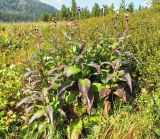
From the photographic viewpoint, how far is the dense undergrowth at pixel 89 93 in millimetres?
4535

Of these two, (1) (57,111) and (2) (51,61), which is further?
(2) (51,61)

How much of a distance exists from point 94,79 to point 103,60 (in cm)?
32

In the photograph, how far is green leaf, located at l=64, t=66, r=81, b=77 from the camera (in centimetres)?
469

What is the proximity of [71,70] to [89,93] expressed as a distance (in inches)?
15.2

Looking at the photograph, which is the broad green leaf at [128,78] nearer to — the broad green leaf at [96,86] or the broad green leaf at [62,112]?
the broad green leaf at [96,86]

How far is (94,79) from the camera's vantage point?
17.0 ft

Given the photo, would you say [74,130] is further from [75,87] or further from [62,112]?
[75,87]

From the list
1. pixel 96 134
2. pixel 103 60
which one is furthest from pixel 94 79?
pixel 96 134

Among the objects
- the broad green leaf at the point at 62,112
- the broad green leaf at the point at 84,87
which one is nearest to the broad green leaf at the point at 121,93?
the broad green leaf at the point at 84,87

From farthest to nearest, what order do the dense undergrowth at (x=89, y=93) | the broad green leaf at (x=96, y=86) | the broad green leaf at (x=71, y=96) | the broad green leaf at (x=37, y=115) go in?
the broad green leaf at (x=96, y=86) < the broad green leaf at (x=71, y=96) < the broad green leaf at (x=37, y=115) < the dense undergrowth at (x=89, y=93)

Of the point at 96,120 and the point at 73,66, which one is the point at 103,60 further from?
the point at 96,120

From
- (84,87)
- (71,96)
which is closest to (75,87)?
(71,96)

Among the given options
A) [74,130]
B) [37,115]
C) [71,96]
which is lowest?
[74,130]

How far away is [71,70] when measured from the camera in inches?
187
